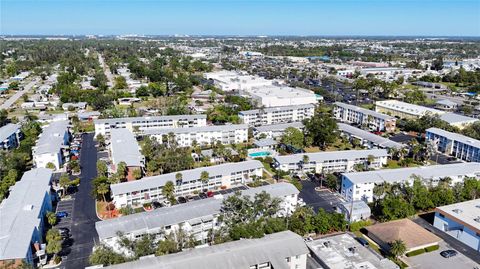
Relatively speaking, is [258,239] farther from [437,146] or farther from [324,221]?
[437,146]

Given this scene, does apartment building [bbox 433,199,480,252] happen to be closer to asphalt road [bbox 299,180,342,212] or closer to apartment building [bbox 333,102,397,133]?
asphalt road [bbox 299,180,342,212]

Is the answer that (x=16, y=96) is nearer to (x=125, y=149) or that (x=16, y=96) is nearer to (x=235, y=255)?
(x=125, y=149)

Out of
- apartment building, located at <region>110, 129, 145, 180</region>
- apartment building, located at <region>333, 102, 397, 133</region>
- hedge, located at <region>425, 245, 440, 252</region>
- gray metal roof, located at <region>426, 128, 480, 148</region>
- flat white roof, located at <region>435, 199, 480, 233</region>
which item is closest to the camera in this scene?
hedge, located at <region>425, 245, 440, 252</region>

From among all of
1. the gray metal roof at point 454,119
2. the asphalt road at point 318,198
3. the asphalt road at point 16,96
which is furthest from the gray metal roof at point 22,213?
the gray metal roof at point 454,119

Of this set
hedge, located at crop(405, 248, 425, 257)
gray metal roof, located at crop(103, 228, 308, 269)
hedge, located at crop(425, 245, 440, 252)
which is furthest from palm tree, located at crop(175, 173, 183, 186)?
hedge, located at crop(425, 245, 440, 252)

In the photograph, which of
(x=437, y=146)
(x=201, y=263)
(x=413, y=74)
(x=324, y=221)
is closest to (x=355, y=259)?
(x=324, y=221)

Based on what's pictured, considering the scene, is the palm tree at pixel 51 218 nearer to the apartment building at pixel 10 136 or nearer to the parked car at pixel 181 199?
the parked car at pixel 181 199

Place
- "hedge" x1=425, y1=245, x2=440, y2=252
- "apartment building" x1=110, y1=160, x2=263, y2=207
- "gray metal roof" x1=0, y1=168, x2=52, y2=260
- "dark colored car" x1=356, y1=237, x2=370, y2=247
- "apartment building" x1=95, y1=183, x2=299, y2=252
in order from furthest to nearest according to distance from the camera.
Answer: "apartment building" x1=110, y1=160, x2=263, y2=207, "dark colored car" x1=356, y1=237, x2=370, y2=247, "hedge" x1=425, y1=245, x2=440, y2=252, "apartment building" x1=95, y1=183, x2=299, y2=252, "gray metal roof" x1=0, y1=168, x2=52, y2=260
